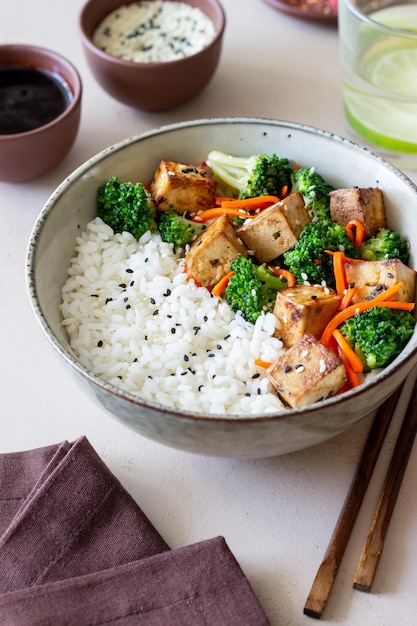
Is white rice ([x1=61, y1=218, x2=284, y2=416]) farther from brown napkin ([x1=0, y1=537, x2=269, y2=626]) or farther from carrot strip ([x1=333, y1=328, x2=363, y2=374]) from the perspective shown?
brown napkin ([x1=0, y1=537, x2=269, y2=626])

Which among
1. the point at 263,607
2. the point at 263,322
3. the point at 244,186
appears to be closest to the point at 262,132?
the point at 244,186

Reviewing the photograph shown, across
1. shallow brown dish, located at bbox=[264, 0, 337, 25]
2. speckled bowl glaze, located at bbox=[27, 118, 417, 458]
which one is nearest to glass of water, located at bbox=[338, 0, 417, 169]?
speckled bowl glaze, located at bbox=[27, 118, 417, 458]

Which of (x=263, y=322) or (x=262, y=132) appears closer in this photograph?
(x=263, y=322)

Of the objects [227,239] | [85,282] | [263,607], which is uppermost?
[227,239]

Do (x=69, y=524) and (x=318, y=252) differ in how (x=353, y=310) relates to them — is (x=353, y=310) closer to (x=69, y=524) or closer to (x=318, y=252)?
(x=318, y=252)

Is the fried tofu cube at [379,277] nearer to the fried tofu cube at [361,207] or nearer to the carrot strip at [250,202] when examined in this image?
the fried tofu cube at [361,207]

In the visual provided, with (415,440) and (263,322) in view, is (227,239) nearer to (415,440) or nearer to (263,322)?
(263,322)

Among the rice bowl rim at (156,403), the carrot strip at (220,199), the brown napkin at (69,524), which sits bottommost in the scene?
the brown napkin at (69,524)

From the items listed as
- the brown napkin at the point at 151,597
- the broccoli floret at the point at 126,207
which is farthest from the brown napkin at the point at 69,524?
the broccoli floret at the point at 126,207
